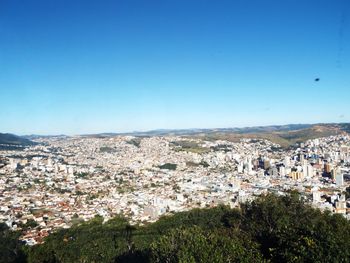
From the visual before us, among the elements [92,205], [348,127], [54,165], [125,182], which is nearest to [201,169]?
[125,182]

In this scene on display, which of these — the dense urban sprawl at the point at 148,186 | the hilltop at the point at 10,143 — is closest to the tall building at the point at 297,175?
the dense urban sprawl at the point at 148,186

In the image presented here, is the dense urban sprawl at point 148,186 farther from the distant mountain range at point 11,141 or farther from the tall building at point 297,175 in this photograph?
the distant mountain range at point 11,141

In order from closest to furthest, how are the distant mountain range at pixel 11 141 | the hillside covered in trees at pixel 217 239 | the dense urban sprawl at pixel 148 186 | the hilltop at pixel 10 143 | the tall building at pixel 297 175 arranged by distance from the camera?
the hillside covered in trees at pixel 217 239
the dense urban sprawl at pixel 148 186
the tall building at pixel 297 175
the hilltop at pixel 10 143
the distant mountain range at pixel 11 141

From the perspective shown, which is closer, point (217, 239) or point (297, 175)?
point (217, 239)

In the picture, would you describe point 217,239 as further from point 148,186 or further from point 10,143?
point 10,143

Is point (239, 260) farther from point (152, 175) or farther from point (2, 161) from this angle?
point (2, 161)

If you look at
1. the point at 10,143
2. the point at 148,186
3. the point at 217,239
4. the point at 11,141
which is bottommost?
the point at 148,186

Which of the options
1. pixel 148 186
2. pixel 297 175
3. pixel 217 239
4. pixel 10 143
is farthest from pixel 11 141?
pixel 217 239

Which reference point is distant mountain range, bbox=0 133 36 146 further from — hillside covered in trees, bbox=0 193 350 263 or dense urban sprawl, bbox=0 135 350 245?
hillside covered in trees, bbox=0 193 350 263

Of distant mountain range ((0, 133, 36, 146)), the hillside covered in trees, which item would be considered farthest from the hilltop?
the hillside covered in trees
